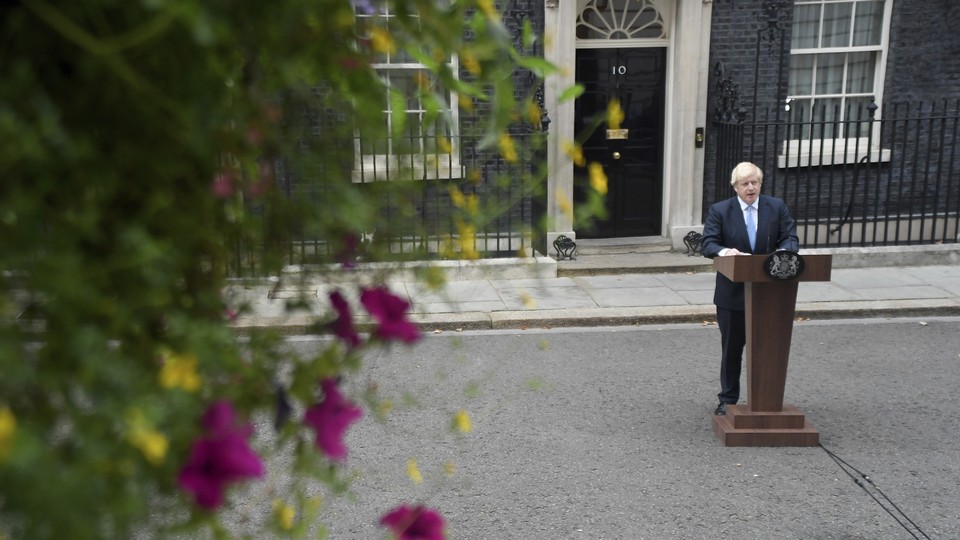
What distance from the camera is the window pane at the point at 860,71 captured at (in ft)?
38.4

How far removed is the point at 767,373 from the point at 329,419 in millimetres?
4928

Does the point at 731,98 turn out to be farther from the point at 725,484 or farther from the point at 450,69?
the point at 450,69

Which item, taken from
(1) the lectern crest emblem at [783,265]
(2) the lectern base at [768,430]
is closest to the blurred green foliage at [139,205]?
(1) the lectern crest emblem at [783,265]

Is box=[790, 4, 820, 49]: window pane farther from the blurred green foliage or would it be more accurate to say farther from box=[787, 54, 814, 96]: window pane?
the blurred green foliage

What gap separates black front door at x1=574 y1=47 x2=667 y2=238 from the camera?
447 inches

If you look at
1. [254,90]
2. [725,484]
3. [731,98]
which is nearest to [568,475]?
[725,484]

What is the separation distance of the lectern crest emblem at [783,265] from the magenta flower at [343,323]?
4481 mm

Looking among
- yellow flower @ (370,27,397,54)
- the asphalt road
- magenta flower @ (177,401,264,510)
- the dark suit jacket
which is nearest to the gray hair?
the dark suit jacket

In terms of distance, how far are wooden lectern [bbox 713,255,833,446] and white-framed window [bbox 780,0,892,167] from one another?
6.38 m

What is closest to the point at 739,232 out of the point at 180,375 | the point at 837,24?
the point at 180,375

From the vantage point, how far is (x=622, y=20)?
1130 cm

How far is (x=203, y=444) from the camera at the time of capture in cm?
105

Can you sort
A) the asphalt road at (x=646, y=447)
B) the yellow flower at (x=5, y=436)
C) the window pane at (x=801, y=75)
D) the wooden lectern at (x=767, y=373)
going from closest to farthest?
the yellow flower at (x=5, y=436)
the asphalt road at (x=646, y=447)
the wooden lectern at (x=767, y=373)
the window pane at (x=801, y=75)

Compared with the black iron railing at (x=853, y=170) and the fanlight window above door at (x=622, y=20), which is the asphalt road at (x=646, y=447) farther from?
the fanlight window above door at (x=622, y=20)
